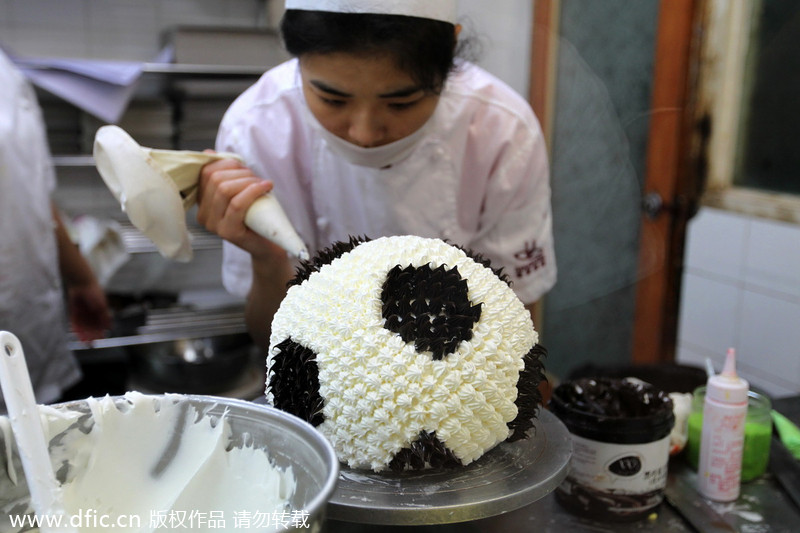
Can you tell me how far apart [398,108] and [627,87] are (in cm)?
165

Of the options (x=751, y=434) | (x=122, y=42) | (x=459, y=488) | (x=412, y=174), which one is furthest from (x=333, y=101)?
(x=122, y=42)

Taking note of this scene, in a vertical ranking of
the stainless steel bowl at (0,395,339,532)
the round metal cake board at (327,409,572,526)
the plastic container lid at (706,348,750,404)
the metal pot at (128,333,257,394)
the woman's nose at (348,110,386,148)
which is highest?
the woman's nose at (348,110,386,148)

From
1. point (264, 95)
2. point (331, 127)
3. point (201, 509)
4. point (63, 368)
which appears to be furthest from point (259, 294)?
point (63, 368)

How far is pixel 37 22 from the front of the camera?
2771mm

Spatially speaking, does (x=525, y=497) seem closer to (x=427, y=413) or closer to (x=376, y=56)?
(x=427, y=413)

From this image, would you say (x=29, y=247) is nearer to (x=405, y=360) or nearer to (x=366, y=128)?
(x=366, y=128)

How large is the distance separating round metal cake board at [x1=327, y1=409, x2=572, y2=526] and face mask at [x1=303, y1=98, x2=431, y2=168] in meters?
0.63

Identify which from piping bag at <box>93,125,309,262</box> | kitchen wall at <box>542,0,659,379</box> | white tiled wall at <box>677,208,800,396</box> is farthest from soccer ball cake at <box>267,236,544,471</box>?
white tiled wall at <box>677,208,800,396</box>

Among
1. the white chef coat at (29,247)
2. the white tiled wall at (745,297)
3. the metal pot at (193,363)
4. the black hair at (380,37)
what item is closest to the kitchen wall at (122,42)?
the metal pot at (193,363)

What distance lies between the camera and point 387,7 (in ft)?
3.62

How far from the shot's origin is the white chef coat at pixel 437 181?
1493mm

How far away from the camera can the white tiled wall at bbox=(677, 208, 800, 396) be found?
2363 millimetres

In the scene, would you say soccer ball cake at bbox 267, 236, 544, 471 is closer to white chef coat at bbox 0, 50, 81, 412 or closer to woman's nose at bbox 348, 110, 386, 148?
woman's nose at bbox 348, 110, 386, 148

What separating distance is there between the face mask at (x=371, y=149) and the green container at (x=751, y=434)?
66 centimetres
